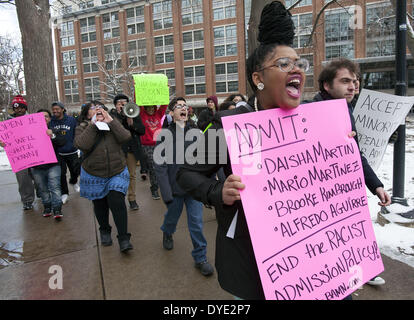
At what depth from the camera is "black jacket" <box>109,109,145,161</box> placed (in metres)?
5.09

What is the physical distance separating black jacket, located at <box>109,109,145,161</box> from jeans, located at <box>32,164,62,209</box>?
1207 mm

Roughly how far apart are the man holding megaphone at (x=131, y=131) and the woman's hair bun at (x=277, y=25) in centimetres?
384

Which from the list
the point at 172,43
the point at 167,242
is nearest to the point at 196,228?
the point at 167,242

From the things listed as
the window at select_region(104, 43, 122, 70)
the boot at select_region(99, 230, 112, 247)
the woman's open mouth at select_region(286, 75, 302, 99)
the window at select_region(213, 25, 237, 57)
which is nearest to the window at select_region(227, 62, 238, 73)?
the window at select_region(213, 25, 237, 57)

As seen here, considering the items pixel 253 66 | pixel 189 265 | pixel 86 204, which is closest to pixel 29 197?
pixel 86 204

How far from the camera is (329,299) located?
141cm

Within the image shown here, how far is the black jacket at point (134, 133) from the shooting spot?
5090 mm

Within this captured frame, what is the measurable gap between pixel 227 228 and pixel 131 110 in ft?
13.1

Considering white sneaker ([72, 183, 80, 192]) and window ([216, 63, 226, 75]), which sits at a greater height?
window ([216, 63, 226, 75])

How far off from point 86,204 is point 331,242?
492 centimetres

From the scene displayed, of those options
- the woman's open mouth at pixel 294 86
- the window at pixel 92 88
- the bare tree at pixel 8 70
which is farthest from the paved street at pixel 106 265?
the window at pixel 92 88

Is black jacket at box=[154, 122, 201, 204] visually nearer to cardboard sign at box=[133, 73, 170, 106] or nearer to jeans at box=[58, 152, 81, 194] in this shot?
cardboard sign at box=[133, 73, 170, 106]

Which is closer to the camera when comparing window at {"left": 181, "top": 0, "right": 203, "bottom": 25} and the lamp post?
the lamp post

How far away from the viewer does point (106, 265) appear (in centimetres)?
310
